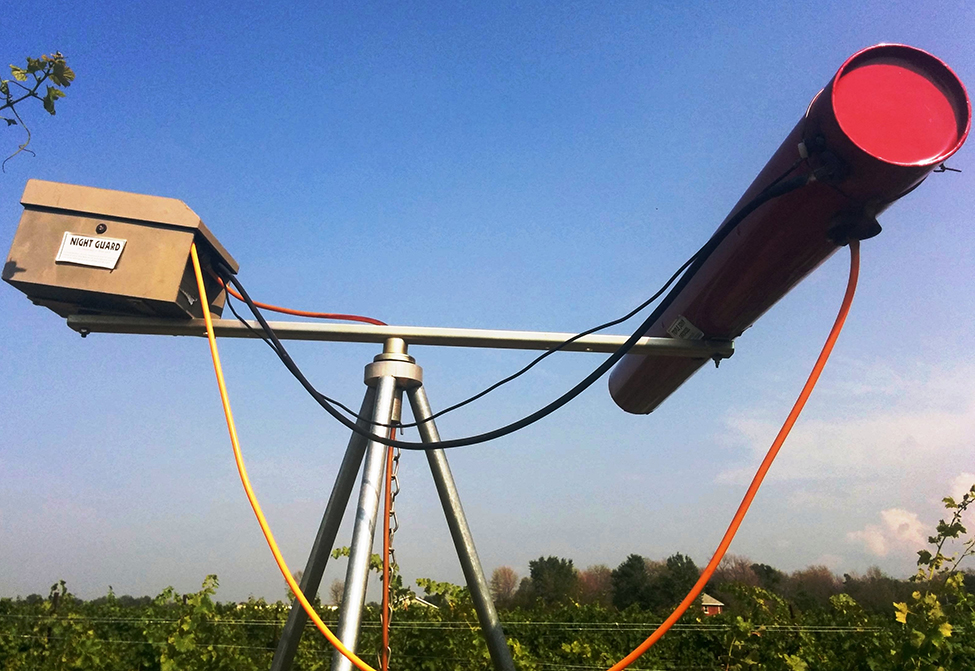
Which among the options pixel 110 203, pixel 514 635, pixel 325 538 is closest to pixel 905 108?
pixel 325 538

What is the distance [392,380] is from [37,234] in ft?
3.44

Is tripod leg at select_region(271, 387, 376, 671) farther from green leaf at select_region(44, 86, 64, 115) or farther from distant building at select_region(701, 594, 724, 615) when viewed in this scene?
distant building at select_region(701, 594, 724, 615)

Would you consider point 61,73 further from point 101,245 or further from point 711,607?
point 711,607

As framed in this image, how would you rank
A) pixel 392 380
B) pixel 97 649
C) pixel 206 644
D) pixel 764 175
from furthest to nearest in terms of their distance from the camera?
pixel 97 649 < pixel 206 644 < pixel 392 380 < pixel 764 175

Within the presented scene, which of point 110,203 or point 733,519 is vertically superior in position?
point 110,203

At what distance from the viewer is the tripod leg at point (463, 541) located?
1818 millimetres

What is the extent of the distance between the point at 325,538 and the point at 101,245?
102 cm

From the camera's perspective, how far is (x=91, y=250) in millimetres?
1771

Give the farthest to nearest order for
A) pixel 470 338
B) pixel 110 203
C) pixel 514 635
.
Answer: pixel 514 635, pixel 470 338, pixel 110 203

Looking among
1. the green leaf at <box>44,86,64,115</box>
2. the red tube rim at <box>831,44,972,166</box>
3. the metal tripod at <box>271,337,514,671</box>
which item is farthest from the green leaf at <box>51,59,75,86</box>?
the red tube rim at <box>831,44,972,166</box>

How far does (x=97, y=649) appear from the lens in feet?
19.2

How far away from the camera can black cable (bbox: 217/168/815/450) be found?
1559 millimetres

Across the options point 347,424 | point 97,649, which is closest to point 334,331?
point 347,424

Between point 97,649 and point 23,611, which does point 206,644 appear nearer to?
point 97,649
